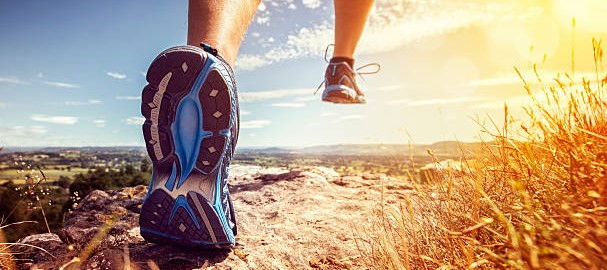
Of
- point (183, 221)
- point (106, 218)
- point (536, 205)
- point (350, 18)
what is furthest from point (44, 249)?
point (350, 18)

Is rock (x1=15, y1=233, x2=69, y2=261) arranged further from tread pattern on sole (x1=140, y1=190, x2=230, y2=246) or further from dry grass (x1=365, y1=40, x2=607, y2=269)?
dry grass (x1=365, y1=40, x2=607, y2=269)

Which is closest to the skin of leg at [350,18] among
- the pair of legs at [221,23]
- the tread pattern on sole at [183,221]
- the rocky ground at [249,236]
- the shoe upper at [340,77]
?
the shoe upper at [340,77]

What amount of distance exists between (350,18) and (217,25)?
1755mm

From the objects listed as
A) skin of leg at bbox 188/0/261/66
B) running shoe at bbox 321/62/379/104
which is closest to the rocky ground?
skin of leg at bbox 188/0/261/66

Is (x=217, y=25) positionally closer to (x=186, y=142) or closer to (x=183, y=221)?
(x=186, y=142)

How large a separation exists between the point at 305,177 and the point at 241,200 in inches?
33.8

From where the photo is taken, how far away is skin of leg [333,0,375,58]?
299cm

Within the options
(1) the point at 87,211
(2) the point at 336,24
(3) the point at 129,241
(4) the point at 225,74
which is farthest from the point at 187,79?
(2) the point at 336,24

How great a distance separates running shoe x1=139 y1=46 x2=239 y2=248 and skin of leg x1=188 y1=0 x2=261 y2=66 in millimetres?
110

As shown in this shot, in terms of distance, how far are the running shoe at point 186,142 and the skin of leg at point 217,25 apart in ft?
0.36

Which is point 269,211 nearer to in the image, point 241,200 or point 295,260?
point 241,200

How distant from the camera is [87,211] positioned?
2.20m

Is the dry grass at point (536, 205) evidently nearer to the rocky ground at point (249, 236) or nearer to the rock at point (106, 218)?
the rocky ground at point (249, 236)

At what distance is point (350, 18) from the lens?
9.90 feet
